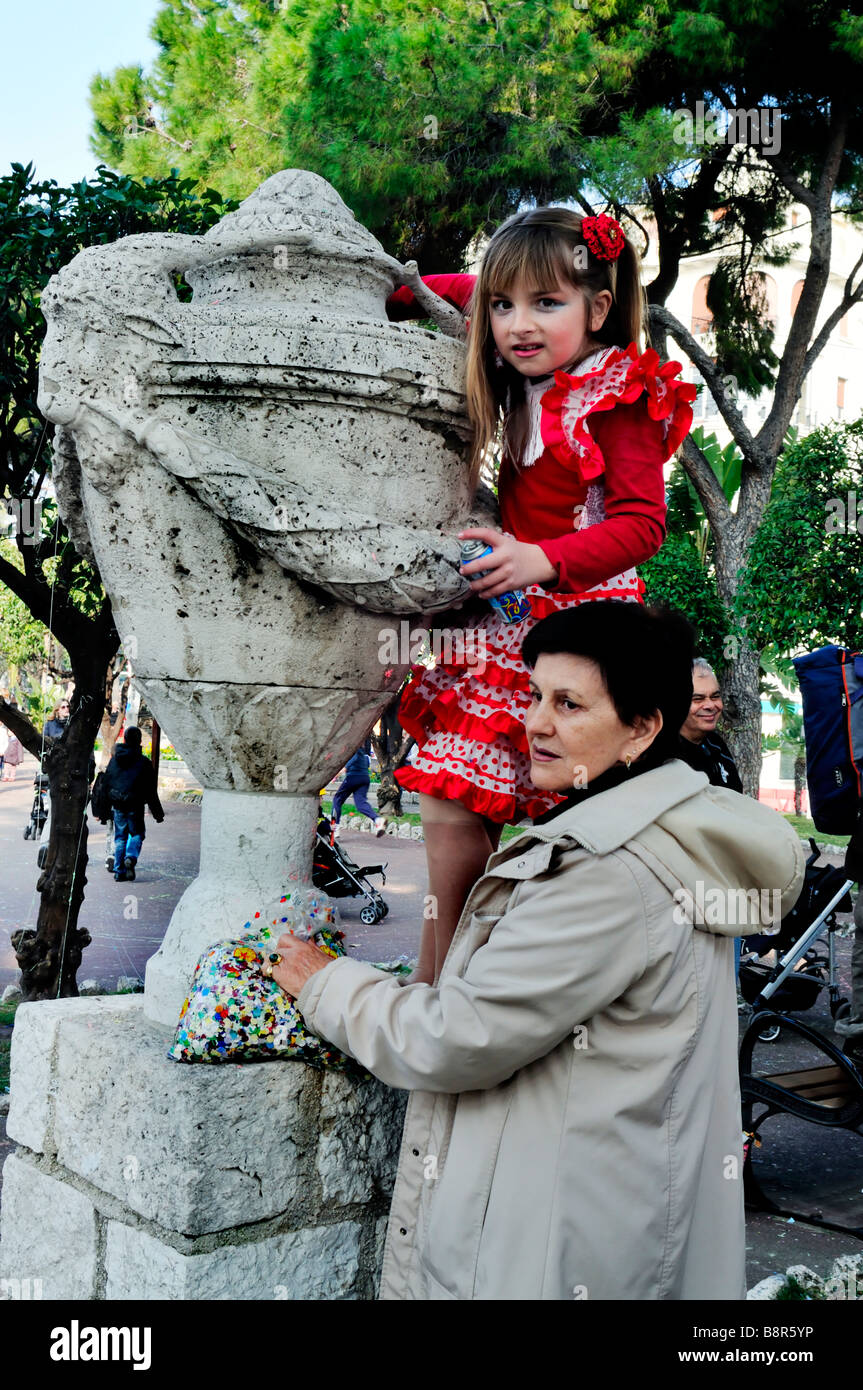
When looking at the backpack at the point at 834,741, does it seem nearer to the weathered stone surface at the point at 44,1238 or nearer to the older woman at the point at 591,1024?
the older woman at the point at 591,1024

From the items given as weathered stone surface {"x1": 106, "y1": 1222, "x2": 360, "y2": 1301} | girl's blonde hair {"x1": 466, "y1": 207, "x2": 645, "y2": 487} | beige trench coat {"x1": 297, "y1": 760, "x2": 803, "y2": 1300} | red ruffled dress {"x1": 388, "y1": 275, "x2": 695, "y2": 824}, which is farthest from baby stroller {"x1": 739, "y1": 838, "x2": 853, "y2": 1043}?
beige trench coat {"x1": 297, "y1": 760, "x2": 803, "y2": 1300}

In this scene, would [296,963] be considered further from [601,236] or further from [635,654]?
[601,236]

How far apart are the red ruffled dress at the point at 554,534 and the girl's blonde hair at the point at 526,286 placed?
0.05 meters

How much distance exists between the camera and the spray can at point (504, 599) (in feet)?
6.74

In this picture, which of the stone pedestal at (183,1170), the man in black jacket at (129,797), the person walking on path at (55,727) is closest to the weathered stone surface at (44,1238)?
the stone pedestal at (183,1170)

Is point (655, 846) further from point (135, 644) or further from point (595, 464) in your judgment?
point (135, 644)

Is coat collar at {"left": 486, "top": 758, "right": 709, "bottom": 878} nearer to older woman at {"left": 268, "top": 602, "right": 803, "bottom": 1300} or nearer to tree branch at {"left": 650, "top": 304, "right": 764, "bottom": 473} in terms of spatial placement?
older woman at {"left": 268, "top": 602, "right": 803, "bottom": 1300}

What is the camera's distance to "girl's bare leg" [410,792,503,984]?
84.0 inches

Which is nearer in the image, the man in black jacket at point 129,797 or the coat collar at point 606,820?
the coat collar at point 606,820

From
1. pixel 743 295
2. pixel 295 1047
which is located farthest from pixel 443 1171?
pixel 743 295

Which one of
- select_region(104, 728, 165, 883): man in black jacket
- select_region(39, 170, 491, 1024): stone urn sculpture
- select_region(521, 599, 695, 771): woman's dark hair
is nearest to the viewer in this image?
select_region(521, 599, 695, 771): woman's dark hair

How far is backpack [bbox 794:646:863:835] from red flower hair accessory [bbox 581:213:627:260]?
2861 mm

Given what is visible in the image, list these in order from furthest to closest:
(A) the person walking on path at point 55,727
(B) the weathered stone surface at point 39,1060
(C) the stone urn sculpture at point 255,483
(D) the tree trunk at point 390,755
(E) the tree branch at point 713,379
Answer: (D) the tree trunk at point 390,755 → (E) the tree branch at point 713,379 → (A) the person walking on path at point 55,727 → (B) the weathered stone surface at point 39,1060 → (C) the stone urn sculpture at point 255,483

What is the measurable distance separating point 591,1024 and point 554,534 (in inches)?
34.2
